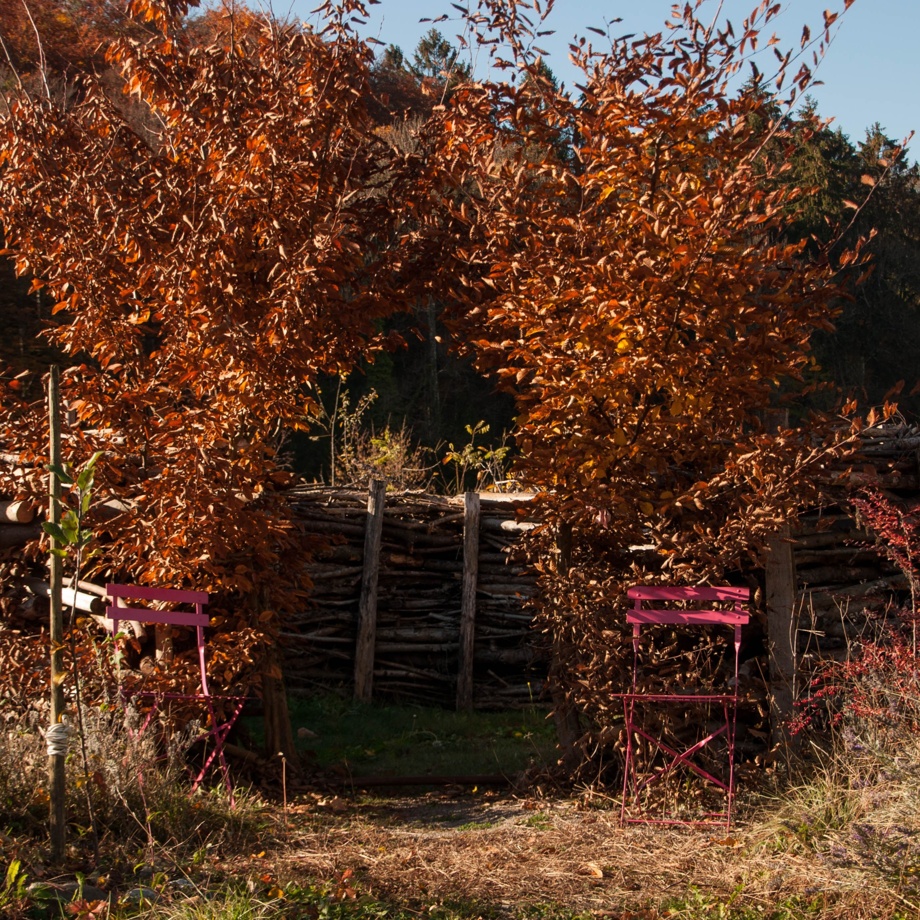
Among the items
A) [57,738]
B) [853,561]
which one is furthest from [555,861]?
[853,561]

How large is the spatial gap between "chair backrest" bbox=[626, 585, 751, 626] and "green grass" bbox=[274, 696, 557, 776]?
1.39 meters

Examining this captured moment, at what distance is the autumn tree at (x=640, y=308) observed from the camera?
4.80 m

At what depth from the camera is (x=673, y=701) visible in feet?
17.0

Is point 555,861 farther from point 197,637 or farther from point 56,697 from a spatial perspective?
point 197,637

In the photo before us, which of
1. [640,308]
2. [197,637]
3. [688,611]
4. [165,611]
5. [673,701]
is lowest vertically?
[673,701]

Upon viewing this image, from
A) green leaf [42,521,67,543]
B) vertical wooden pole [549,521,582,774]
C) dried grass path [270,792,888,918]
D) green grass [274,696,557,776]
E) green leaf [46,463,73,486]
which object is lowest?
green grass [274,696,557,776]

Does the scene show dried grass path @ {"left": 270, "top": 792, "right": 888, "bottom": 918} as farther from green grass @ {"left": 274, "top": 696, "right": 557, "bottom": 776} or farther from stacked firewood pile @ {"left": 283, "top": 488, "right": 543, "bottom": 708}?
stacked firewood pile @ {"left": 283, "top": 488, "right": 543, "bottom": 708}

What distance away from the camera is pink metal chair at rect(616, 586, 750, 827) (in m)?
4.77

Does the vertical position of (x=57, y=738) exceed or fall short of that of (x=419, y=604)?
it exceeds it

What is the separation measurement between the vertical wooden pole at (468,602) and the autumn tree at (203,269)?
3090mm

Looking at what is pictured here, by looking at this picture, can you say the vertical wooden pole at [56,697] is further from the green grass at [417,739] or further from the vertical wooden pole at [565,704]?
the vertical wooden pole at [565,704]

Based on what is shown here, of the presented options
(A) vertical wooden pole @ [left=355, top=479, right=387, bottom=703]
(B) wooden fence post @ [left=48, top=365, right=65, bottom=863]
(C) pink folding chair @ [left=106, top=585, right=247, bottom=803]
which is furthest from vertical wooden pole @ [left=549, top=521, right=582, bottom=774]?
(A) vertical wooden pole @ [left=355, top=479, right=387, bottom=703]

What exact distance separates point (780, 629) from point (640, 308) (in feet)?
6.27

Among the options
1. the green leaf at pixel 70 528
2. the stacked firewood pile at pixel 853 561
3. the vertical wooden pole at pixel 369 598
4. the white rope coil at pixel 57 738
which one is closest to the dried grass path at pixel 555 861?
the white rope coil at pixel 57 738
